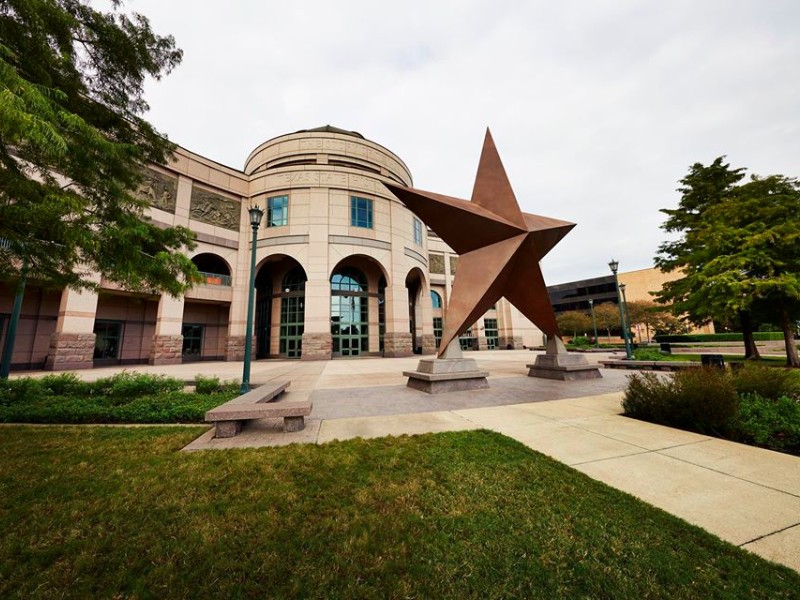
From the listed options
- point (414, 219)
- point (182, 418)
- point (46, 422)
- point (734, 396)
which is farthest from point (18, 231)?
point (414, 219)

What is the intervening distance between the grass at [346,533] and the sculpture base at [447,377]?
201 inches

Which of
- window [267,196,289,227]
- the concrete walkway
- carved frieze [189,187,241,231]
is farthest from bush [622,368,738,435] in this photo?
carved frieze [189,187,241,231]

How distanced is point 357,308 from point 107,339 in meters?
18.1

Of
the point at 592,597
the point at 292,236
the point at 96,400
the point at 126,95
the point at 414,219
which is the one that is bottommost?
the point at 592,597

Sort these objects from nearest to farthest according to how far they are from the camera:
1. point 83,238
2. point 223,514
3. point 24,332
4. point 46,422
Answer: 1. point 223,514
2. point 83,238
3. point 46,422
4. point 24,332

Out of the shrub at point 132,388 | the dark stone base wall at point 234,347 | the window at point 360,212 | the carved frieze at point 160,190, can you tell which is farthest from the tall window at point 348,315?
the shrub at point 132,388

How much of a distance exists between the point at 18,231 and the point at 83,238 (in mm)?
1714

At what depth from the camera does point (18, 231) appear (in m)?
5.00

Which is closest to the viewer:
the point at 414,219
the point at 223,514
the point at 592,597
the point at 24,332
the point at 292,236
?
the point at 592,597

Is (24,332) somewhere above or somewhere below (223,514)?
above

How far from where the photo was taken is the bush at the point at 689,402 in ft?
16.9

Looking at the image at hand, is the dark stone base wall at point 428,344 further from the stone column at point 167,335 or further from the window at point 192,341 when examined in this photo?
the stone column at point 167,335

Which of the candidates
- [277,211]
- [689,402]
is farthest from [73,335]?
[689,402]

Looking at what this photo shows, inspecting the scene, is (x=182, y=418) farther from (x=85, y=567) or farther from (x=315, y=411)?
(x=85, y=567)
